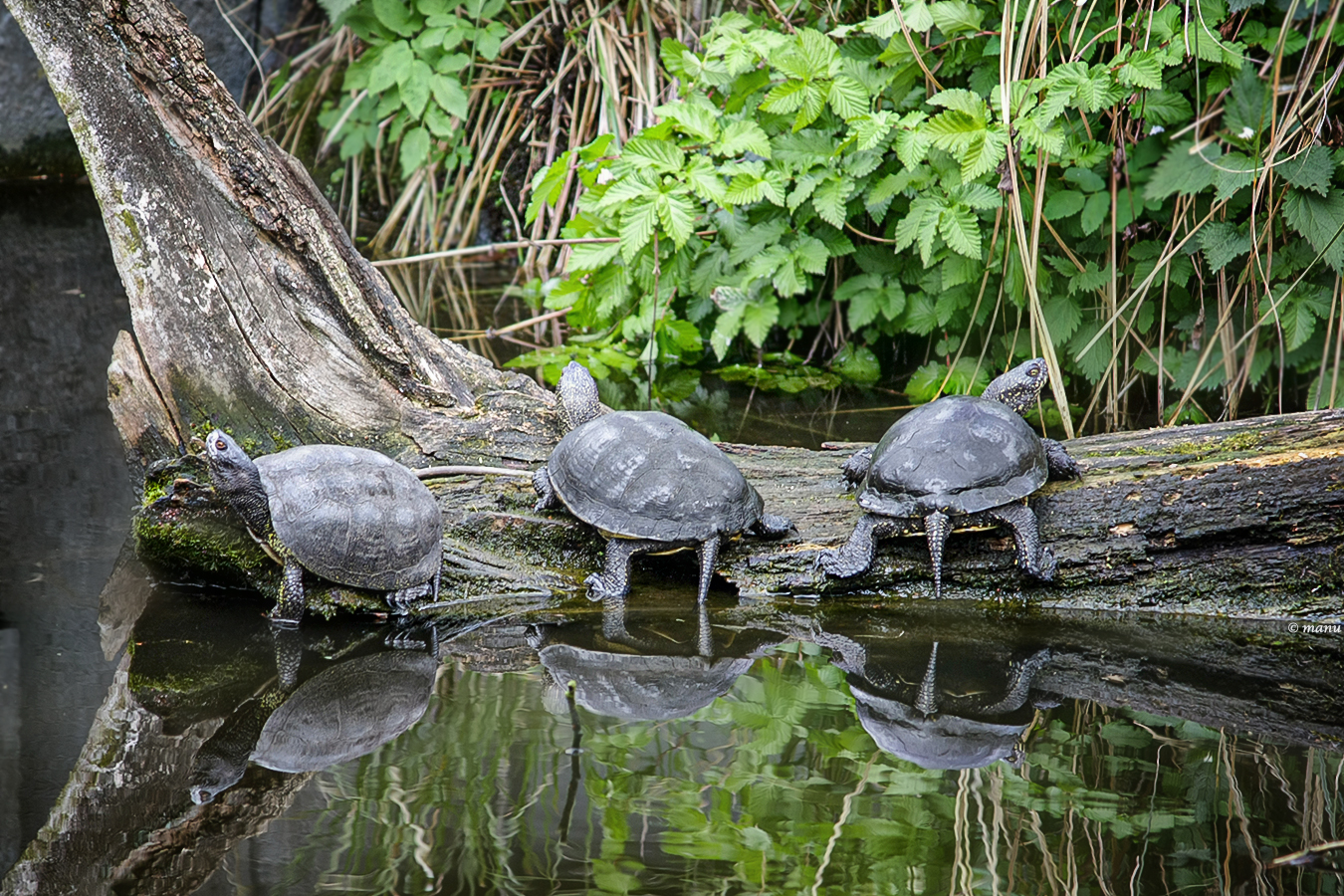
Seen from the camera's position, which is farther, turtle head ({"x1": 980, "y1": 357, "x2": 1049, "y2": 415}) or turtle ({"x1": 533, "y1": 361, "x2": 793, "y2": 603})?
turtle head ({"x1": 980, "y1": 357, "x2": 1049, "y2": 415})

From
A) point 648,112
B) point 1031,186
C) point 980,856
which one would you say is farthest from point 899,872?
point 648,112

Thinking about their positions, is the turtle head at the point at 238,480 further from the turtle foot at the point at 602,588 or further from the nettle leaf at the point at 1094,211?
the nettle leaf at the point at 1094,211

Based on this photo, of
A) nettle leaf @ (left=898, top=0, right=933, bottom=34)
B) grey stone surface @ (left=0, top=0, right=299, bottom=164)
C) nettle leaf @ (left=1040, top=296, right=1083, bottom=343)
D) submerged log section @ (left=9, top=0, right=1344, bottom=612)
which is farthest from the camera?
grey stone surface @ (left=0, top=0, right=299, bottom=164)

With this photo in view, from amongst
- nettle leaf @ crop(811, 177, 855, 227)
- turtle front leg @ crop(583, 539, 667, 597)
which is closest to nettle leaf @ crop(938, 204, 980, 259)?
nettle leaf @ crop(811, 177, 855, 227)

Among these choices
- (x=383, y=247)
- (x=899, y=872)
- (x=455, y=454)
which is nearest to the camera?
(x=899, y=872)

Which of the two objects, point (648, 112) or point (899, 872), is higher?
point (648, 112)

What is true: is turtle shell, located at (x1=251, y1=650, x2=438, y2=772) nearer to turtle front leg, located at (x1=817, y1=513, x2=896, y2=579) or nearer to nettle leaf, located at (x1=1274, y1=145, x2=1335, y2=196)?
turtle front leg, located at (x1=817, y1=513, x2=896, y2=579)

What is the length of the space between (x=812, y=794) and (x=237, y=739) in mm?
1362

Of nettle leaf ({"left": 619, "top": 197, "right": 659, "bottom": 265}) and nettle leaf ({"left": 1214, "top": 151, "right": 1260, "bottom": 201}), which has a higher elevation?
nettle leaf ({"left": 1214, "top": 151, "right": 1260, "bottom": 201})

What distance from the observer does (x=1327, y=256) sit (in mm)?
4051

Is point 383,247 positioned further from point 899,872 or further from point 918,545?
point 899,872

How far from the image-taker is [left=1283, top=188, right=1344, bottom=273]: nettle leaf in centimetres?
405

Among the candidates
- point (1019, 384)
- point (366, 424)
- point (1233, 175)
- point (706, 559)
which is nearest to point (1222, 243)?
point (1233, 175)

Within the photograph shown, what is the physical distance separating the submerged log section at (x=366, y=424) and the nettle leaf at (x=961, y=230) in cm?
111
